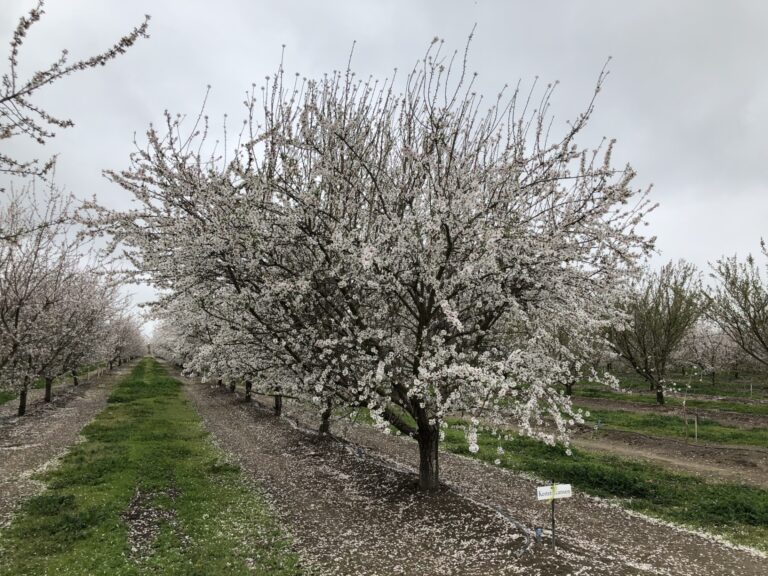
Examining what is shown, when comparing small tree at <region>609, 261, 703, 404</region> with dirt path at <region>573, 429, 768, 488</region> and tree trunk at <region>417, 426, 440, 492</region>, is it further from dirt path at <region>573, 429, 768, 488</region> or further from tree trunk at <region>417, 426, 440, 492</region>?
tree trunk at <region>417, 426, 440, 492</region>

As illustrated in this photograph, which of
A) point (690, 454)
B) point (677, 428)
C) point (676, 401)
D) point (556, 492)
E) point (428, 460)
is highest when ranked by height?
A: point (556, 492)

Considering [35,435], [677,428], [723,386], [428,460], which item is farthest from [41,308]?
[723,386]

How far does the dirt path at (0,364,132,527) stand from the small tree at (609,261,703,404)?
30777 millimetres

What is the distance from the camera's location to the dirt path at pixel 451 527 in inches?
356

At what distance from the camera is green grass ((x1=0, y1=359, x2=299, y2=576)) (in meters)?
9.13

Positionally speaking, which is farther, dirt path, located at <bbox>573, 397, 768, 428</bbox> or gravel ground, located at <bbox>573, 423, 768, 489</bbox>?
dirt path, located at <bbox>573, 397, 768, 428</bbox>

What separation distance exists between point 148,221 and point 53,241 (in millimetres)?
12002

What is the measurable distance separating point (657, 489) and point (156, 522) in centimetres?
1367

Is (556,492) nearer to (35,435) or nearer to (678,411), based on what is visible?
(35,435)

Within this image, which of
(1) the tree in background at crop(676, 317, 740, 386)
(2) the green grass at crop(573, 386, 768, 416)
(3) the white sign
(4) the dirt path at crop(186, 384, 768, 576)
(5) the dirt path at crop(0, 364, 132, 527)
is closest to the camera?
(4) the dirt path at crop(186, 384, 768, 576)

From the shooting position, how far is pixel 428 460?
13312 mm

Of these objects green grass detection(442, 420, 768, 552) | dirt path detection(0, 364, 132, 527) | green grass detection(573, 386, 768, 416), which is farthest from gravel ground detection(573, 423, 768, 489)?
dirt path detection(0, 364, 132, 527)

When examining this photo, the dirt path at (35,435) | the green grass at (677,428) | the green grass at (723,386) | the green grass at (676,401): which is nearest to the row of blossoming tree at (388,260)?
the dirt path at (35,435)

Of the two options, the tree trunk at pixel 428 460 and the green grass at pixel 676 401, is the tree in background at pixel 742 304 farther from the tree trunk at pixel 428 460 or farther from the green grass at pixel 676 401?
the tree trunk at pixel 428 460
